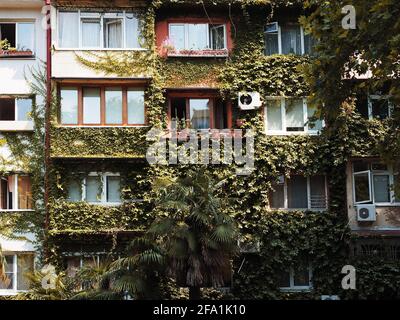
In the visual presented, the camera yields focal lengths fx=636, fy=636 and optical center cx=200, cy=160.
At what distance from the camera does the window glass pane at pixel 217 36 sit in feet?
82.8

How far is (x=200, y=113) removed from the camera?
25047 mm

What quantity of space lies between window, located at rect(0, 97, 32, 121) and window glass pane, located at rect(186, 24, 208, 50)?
6740 mm

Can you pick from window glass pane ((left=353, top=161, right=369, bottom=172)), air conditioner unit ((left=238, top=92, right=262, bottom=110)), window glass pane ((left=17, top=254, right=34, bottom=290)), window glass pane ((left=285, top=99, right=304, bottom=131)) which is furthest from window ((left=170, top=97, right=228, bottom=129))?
window glass pane ((left=17, top=254, right=34, bottom=290))

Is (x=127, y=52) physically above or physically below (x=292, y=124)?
above

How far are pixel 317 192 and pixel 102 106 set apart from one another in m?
A: 9.00

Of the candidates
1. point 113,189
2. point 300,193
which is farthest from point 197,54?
point 300,193

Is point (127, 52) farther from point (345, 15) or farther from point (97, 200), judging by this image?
point (345, 15)

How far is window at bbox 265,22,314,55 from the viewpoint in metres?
25.3

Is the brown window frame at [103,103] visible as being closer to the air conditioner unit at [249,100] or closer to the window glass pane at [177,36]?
the window glass pane at [177,36]

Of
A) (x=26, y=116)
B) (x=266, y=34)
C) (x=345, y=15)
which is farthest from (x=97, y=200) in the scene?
(x=345, y=15)

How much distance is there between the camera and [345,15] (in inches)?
683
